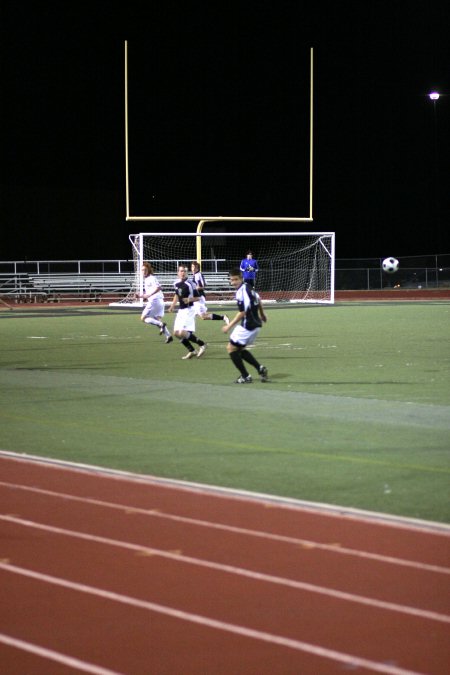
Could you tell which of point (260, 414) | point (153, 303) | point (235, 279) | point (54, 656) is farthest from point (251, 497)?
point (153, 303)

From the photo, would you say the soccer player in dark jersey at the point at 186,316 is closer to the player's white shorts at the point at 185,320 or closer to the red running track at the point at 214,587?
the player's white shorts at the point at 185,320

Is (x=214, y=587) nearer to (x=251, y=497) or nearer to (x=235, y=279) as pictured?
(x=251, y=497)

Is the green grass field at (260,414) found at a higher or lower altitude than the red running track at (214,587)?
lower

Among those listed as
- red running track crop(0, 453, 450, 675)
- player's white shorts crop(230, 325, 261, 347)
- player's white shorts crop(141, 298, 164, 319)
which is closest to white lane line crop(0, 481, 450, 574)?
red running track crop(0, 453, 450, 675)

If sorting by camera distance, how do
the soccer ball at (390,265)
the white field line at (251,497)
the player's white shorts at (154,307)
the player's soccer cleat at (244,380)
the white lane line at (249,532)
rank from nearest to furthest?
1. the white lane line at (249,532)
2. the white field line at (251,497)
3. the player's soccer cleat at (244,380)
4. the player's white shorts at (154,307)
5. the soccer ball at (390,265)

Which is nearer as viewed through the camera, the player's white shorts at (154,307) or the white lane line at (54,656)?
the white lane line at (54,656)

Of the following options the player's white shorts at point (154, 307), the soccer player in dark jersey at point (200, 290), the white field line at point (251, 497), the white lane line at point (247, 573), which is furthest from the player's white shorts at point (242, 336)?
the player's white shorts at point (154, 307)

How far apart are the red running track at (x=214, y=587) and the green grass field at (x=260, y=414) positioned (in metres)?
0.95

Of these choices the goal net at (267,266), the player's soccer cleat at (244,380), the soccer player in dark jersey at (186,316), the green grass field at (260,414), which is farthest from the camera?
the goal net at (267,266)

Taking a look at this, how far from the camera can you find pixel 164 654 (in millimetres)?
4988

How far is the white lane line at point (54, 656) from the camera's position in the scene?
4816 mm

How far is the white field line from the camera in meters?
7.37

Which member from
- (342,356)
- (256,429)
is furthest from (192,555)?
(342,356)

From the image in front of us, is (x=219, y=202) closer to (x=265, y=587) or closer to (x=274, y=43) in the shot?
(x=274, y=43)
